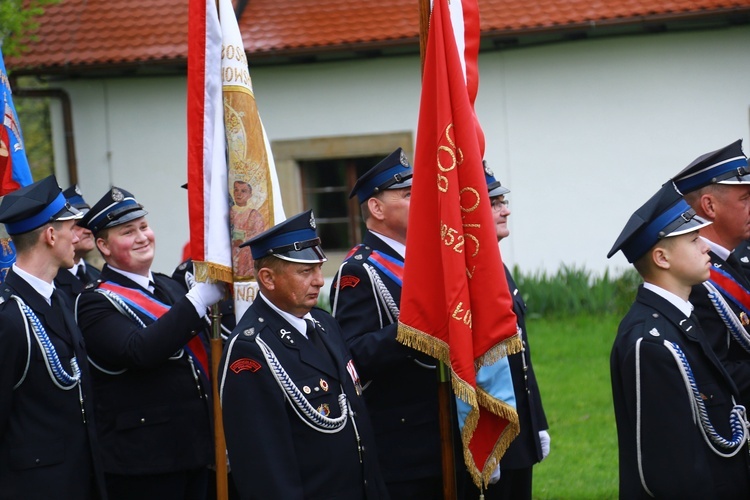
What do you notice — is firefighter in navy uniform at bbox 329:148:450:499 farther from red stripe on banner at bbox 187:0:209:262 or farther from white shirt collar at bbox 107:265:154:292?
white shirt collar at bbox 107:265:154:292

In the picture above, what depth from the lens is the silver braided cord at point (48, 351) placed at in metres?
4.60

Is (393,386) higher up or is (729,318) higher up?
(729,318)

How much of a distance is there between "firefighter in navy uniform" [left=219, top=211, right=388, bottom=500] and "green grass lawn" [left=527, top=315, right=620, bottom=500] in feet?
9.22

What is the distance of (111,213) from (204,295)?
748mm

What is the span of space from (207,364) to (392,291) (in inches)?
46.0

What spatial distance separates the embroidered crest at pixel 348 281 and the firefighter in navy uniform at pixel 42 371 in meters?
1.18

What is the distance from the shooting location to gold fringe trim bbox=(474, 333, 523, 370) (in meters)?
4.31

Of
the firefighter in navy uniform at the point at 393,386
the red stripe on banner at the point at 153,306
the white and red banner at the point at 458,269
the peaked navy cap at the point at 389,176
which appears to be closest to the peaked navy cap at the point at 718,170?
the white and red banner at the point at 458,269

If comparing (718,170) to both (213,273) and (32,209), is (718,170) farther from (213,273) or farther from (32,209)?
(32,209)

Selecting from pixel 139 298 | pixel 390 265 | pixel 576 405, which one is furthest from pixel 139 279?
pixel 576 405

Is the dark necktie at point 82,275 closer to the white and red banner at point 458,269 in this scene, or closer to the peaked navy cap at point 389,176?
the peaked navy cap at point 389,176

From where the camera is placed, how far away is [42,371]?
4.59m

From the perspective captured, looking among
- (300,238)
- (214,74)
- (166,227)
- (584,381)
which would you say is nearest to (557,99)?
(584,381)

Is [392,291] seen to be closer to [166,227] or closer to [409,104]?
[409,104]
